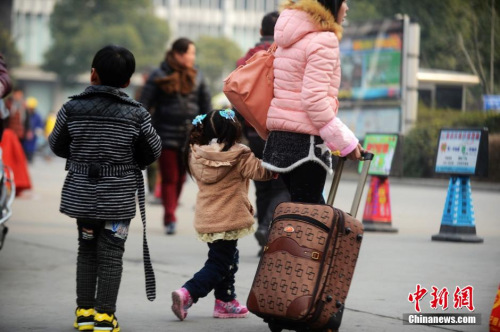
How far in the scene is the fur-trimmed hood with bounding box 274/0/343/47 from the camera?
524 cm

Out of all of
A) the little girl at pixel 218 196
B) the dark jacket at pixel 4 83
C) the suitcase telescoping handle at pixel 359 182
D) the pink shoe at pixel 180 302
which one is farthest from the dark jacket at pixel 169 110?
the suitcase telescoping handle at pixel 359 182

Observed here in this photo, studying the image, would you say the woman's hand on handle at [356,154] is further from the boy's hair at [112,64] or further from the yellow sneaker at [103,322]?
the yellow sneaker at [103,322]

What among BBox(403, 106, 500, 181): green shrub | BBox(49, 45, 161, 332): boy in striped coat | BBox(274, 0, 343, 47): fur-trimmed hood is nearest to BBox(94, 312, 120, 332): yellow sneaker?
BBox(49, 45, 161, 332): boy in striped coat

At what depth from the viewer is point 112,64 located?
5449 mm

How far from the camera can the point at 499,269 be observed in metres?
7.93

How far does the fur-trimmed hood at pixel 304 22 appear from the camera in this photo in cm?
524

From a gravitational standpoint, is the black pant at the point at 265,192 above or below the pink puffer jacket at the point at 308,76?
below

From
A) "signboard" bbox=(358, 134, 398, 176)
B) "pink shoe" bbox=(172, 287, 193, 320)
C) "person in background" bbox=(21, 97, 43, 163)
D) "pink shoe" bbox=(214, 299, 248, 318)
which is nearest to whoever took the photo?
"pink shoe" bbox=(172, 287, 193, 320)

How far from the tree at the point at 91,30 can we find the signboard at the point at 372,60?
47164mm

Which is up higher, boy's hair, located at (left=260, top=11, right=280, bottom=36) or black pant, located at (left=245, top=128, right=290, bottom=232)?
boy's hair, located at (left=260, top=11, right=280, bottom=36)

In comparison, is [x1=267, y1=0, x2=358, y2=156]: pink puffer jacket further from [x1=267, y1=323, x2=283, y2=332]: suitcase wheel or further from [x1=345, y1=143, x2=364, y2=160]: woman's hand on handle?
[x1=267, y1=323, x2=283, y2=332]: suitcase wheel

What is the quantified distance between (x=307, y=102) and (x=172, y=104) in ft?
18.6

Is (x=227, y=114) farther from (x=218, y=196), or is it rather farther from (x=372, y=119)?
(x=372, y=119)

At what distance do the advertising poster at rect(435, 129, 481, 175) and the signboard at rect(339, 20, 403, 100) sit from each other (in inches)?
582
